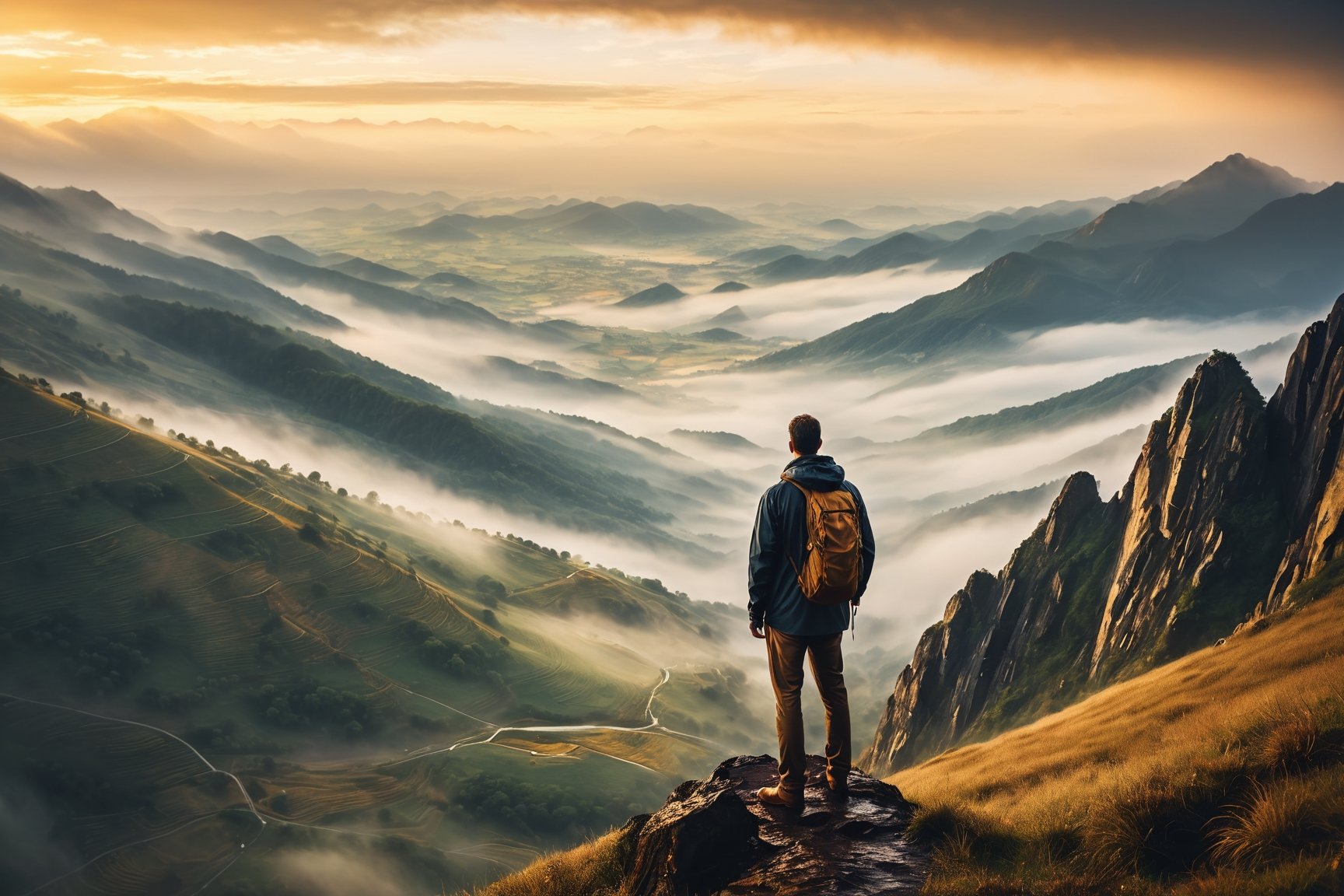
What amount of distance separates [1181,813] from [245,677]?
152697 millimetres

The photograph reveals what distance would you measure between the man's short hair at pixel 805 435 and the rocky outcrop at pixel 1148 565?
130 feet

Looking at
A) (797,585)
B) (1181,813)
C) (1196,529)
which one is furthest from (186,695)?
(1181,813)

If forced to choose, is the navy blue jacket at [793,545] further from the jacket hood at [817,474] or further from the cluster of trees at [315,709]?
the cluster of trees at [315,709]

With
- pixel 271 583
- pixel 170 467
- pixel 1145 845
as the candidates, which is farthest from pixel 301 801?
pixel 1145 845

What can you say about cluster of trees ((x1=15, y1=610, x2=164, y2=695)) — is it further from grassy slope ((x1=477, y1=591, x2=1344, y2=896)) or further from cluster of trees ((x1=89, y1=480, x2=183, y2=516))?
grassy slope ((x1=477, y1=591, x2=1344, y2=896))

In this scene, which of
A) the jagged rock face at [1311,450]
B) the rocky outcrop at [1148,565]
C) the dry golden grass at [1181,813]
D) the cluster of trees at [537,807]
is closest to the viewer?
the dry golden grass at [1181,813]

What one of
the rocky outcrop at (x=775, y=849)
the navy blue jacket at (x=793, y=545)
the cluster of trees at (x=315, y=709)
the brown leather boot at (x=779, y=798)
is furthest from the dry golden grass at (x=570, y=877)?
the cluster of trees at (x=315, y=709)

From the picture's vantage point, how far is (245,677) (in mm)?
145375

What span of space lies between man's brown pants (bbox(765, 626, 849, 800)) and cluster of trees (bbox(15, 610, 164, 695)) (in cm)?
14499

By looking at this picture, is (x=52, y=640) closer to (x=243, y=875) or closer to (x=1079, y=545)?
(x=243, y=875)

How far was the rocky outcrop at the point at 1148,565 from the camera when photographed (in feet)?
184

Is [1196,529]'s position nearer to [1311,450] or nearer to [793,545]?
[1311,450]

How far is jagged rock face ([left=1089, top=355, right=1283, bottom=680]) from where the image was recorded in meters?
59.1

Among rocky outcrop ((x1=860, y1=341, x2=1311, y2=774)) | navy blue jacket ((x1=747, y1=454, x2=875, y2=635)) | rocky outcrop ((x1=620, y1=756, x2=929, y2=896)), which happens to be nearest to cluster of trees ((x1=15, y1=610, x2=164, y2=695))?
rocky outcrop ((x1=860, y1=341, x2=1311, y2=774))
